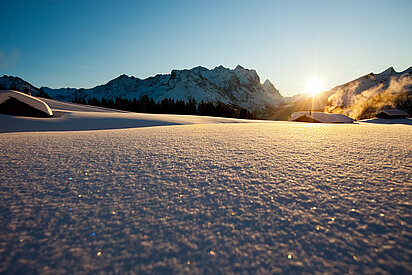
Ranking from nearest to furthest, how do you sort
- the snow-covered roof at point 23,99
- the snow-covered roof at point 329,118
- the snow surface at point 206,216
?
the snow surface at point 206,216 < the snow-covered roof at point 23,99 < the snow-covered roof at point 329,118

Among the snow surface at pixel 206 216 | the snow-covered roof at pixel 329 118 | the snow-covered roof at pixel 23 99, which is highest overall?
the snow-covered roof at pixel 329 118

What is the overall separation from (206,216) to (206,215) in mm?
13

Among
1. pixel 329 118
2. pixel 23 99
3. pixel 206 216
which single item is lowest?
pixel 206 216

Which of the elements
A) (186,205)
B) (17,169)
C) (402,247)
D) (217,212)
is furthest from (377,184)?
(17,169)

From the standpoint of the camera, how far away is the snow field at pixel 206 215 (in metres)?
0.94

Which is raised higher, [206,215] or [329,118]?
[329,118]

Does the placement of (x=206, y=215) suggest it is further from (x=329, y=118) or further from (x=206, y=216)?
(x=329, y=118)

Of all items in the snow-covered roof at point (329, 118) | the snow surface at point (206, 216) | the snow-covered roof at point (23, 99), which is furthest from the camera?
the snow-covered roof at point (329, 118)

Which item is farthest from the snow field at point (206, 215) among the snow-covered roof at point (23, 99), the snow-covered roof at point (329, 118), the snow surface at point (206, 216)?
the snow-covered roof at point (329, 118)

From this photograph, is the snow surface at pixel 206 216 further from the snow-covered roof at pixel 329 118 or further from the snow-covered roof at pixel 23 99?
the snow-covered roof at pixel 329 118

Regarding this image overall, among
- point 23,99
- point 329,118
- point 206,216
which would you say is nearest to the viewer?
point 206,216

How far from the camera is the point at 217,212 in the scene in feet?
4.24

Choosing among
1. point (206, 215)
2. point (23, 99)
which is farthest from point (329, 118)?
point (23, 99)

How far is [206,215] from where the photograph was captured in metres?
1.26
